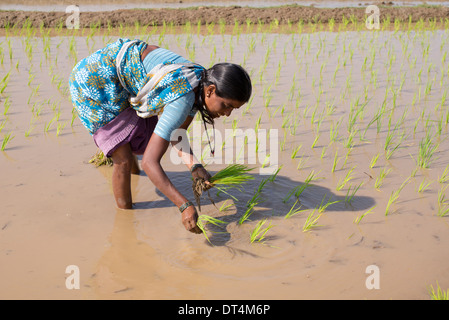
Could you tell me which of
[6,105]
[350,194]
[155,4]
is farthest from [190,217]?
[155,4]

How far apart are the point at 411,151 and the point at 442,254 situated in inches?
48.7

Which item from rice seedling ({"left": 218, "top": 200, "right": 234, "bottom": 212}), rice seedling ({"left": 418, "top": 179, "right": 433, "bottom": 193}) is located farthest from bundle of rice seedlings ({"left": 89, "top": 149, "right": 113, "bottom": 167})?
rice seedling ({"left": 418, "top": 179, "right": 433, "bottom": 193})

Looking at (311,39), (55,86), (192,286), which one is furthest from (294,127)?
(311,39)

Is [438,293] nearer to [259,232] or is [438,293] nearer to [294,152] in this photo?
[259,232]

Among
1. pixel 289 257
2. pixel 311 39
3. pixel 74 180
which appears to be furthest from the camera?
pixel 311 39

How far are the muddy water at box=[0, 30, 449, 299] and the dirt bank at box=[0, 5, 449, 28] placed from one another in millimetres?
2201

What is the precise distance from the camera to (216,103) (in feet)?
7.18

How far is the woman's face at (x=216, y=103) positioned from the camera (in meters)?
2.16

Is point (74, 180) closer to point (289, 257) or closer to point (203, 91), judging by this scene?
point (203, 91)

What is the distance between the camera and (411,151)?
11.4ft

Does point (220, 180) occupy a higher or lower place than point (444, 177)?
lower

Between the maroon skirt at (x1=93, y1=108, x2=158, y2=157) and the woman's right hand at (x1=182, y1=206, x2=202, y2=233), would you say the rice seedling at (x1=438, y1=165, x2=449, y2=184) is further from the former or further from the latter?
the maroon skirt at (x1=93, y1=108, x2=158, y2=157)

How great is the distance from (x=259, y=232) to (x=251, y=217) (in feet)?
0.60

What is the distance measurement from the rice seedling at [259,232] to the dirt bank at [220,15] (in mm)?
4829
